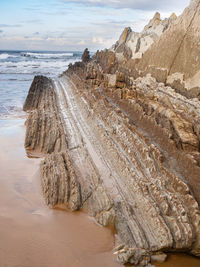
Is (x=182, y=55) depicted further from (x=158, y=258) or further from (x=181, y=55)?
(x=158, y=258)

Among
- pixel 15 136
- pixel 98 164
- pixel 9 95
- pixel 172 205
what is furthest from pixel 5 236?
pixel 9 95

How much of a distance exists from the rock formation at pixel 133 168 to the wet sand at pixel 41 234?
0.13 metres

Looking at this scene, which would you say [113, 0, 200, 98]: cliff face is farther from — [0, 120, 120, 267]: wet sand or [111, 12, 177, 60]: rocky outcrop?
[0, 120, 120, 267]: wet sand

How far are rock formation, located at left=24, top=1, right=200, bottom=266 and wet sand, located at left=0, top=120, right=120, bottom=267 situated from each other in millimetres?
130

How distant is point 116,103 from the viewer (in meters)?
4.61

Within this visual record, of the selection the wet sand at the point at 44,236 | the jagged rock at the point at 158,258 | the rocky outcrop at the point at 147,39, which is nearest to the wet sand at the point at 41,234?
the wet sand at the point at 44,236

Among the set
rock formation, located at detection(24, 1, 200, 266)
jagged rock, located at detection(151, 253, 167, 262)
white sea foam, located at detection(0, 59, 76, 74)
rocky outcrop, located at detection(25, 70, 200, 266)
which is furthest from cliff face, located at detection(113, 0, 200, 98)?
white sea foam, located at detection(0, 59, 76, 74)

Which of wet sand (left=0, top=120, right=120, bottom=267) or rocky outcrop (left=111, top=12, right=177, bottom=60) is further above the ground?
rocky outcrop (left=111, top=12, right=177, bottom=60)

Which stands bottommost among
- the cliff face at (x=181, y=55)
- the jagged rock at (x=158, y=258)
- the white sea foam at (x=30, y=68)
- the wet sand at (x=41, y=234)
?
the white sea foam at (x=30, y=68)

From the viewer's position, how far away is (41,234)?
2.59 metres

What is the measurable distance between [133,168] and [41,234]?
1.22 meters

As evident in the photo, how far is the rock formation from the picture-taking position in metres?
2.36

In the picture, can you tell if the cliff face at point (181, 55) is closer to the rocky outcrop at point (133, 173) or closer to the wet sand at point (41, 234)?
the rocky outcrop at point (133, 173)

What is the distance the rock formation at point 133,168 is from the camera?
236 centimetres
